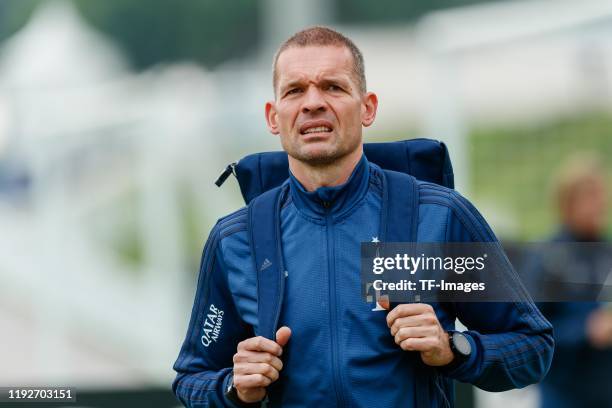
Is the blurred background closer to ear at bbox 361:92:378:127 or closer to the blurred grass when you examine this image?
the blurred grass

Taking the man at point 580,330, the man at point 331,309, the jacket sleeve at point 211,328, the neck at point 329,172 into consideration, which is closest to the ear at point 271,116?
the man at point 331,309

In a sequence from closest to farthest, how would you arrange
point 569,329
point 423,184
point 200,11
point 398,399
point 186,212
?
point 398,399 < point 423,184 < point 569,329 < point 186,212 < point 200,11

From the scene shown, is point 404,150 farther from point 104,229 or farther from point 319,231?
point 104,229

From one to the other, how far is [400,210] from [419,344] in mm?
268

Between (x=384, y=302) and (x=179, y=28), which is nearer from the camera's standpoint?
(x=384, y=302)

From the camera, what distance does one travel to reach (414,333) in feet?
6.34

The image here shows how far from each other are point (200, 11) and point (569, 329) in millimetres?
3977

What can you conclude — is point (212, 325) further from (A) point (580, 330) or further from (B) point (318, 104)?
(A) point (580, 330)

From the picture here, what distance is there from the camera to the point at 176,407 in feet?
13.6

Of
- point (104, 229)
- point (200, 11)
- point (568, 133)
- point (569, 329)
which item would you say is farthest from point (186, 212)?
point (569, 329)

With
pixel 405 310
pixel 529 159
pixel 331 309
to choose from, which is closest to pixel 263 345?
pixel 331 309

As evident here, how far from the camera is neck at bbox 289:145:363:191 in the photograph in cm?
212

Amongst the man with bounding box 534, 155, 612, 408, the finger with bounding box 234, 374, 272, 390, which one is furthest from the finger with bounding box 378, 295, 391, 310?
the man with bounding box 534, 155, 612, 408

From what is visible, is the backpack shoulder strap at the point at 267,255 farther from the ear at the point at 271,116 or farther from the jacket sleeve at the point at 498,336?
the jacket sleeve at the point at 498,336
